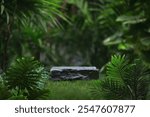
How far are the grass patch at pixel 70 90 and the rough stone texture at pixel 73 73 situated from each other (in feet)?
0.27

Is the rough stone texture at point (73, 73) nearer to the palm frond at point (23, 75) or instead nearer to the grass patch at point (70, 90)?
the grass patch at point (70, 90)

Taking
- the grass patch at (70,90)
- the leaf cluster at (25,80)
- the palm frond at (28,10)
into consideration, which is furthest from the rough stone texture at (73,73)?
the palm frond at (28,10)

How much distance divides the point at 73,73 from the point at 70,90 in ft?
1.93

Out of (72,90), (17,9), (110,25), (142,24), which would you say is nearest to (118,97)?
(72,90)

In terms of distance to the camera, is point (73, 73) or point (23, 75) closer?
point (23, 75)

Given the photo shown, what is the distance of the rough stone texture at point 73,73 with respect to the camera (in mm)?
4398

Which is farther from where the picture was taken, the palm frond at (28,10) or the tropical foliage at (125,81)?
the palm frond at (28,10)

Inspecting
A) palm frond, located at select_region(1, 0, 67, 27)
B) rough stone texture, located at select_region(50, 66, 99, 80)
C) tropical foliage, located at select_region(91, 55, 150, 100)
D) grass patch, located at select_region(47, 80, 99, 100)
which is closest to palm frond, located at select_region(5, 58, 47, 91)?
grass patch, located at select_region(47, 80, 99, 100)

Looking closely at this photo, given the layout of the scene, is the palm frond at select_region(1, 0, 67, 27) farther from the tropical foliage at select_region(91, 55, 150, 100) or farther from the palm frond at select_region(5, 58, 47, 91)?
the tropical foliage at select_region(91, 55, 150, 100)

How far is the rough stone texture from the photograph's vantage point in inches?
173

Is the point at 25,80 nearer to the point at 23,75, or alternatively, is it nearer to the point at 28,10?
the point at 23,75

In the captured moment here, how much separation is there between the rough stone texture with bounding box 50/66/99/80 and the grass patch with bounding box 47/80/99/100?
0.08 m

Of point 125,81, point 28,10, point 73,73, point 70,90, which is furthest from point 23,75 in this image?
point 28,10

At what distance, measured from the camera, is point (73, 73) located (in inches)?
177
